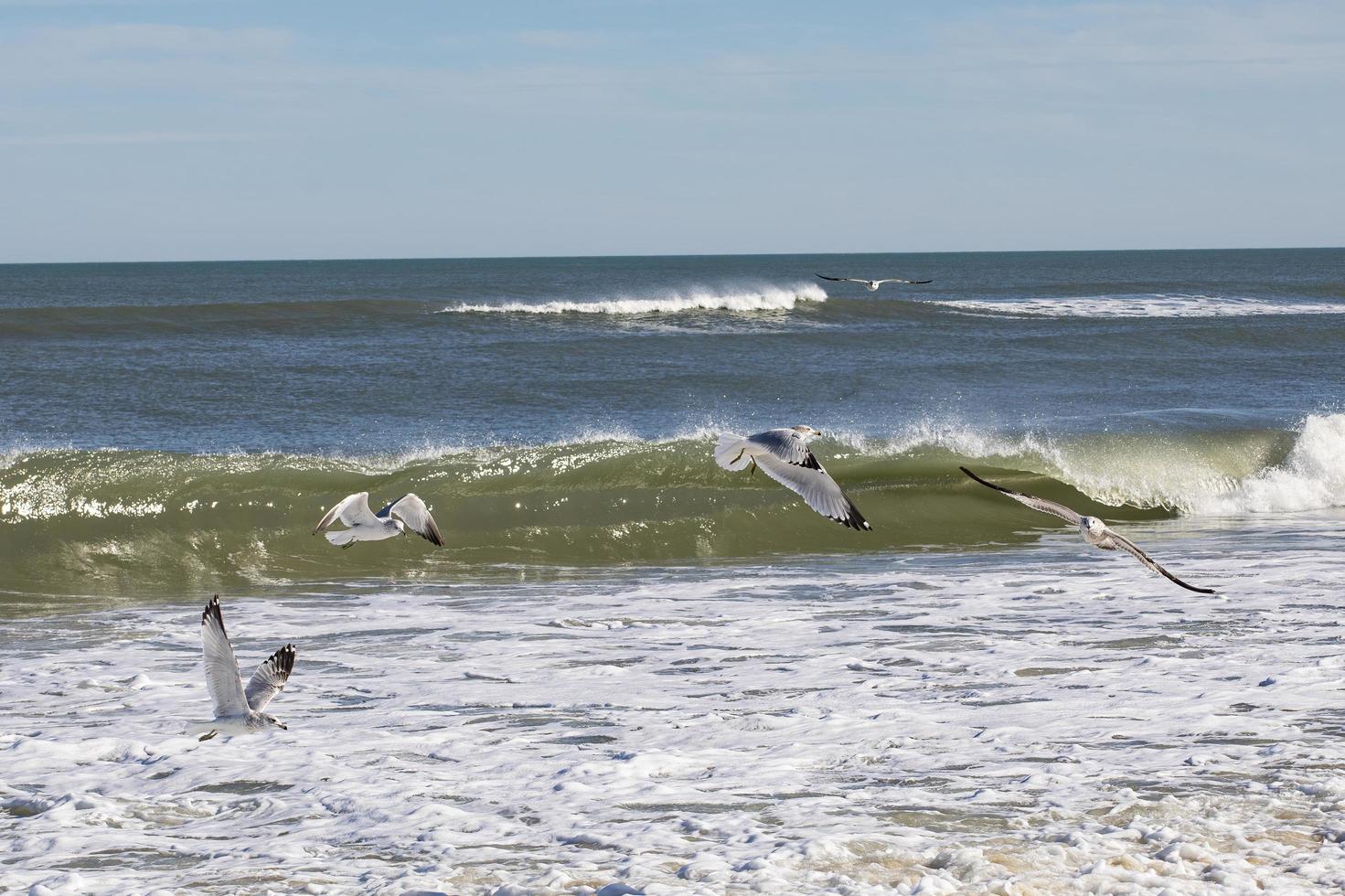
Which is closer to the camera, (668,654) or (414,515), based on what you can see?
(414,515)

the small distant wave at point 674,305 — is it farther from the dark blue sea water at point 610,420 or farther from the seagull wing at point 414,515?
the seagull wing at point 414,515

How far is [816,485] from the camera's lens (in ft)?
21.5

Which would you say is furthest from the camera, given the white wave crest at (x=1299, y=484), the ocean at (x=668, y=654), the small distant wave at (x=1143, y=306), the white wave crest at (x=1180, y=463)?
the small distant wave at (x=1143, y=306)

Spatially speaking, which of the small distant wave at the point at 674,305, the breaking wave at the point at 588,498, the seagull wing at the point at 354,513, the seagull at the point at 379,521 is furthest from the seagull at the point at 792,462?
the small distant wave at the point at 674,305

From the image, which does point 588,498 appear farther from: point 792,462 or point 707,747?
point 707,747

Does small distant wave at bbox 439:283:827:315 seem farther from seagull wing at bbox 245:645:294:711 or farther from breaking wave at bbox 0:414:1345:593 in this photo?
seagull wing at bbox 245:645:294:711

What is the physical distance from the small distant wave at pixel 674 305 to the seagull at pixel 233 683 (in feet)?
117

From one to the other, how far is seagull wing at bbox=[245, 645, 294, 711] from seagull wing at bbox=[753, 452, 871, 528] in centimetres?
239

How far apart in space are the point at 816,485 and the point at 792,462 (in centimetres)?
27

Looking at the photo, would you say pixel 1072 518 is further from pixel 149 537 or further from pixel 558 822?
pixel 149 537

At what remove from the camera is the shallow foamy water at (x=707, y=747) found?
4680 mm

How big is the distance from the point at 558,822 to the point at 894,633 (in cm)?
359

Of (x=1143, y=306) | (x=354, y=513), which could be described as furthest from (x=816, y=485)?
(x=1143, y=306)

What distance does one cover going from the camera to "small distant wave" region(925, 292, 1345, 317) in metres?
46.8
